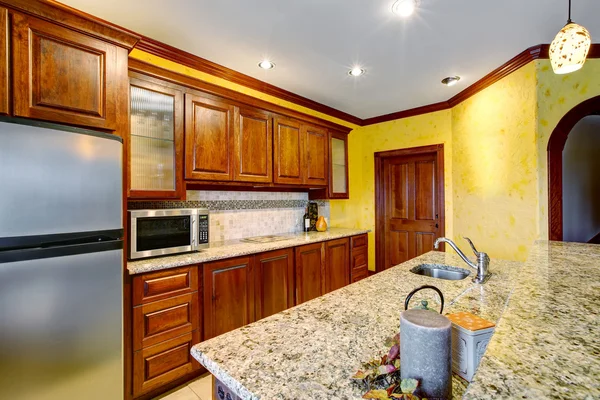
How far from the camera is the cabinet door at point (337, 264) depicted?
10.1ft

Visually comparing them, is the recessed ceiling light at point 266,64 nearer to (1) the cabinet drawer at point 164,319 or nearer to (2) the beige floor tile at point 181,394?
(1) the cabinet drawer at point 164,319

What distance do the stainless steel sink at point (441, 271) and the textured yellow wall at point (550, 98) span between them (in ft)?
4.29

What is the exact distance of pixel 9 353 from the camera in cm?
119

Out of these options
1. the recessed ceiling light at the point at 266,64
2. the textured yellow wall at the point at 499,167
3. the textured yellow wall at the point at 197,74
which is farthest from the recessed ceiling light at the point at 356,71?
the textured yellow wall at the point at 499,167

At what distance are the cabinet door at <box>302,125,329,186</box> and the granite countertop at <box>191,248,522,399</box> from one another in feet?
6.79

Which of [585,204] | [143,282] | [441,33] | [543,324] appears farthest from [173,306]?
[585,204]

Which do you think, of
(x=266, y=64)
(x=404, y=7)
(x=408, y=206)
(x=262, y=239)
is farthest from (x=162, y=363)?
(x=408, y=206)

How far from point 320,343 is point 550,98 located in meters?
3.00

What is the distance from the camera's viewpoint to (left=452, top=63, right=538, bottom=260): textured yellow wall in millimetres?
2596

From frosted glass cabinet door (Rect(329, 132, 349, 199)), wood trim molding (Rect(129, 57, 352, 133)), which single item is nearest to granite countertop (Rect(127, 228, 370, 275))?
frosted glass cabinet door (Rect(329, 132, 349, 199))

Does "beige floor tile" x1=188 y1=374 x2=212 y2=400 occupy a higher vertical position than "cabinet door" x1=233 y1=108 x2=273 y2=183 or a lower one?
lower

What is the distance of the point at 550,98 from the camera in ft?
8.09

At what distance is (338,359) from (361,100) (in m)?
3.49

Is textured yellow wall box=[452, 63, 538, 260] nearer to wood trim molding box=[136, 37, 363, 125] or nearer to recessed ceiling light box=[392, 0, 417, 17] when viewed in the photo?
recessed ceiling light box=[392, 0, 417, 17]
